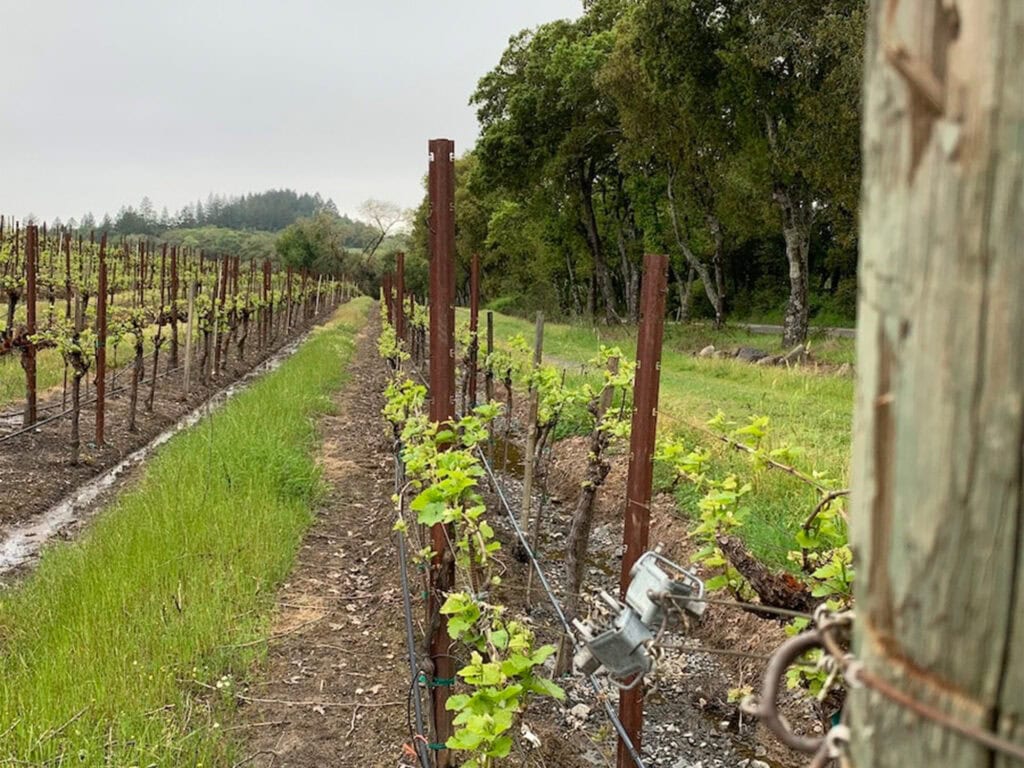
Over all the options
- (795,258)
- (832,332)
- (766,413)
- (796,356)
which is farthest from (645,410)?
(832,332)

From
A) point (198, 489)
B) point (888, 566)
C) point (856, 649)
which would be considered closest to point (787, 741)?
point (856, 649)

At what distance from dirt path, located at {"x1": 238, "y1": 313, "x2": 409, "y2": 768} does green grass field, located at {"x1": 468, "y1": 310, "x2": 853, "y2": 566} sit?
2224 millimetres

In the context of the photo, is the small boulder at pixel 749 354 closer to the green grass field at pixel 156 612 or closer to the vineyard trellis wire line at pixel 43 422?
the green grass field at pixel 156 612

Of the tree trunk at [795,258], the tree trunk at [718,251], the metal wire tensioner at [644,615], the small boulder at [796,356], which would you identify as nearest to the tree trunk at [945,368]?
A: the metal wire tensioner at [644,615]

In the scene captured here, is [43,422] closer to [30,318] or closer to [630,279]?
[30,318]

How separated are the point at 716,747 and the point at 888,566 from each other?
4186mm

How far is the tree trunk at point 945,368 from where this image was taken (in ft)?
2.12

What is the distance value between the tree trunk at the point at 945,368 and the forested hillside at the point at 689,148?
13546 mm

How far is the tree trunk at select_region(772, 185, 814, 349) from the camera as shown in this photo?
17234 mm

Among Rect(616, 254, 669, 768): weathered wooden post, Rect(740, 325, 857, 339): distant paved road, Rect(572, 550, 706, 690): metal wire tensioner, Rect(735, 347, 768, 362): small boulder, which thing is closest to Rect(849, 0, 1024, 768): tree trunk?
Rect(572, 550, 706, 690): metal wire tensioner

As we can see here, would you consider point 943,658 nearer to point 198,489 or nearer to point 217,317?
Answer: point 198,489

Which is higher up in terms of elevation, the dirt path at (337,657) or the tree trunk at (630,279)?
the tree trunk at (630,279)

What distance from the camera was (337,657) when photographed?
15.8ft

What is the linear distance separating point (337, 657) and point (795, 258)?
14898 millimetres
